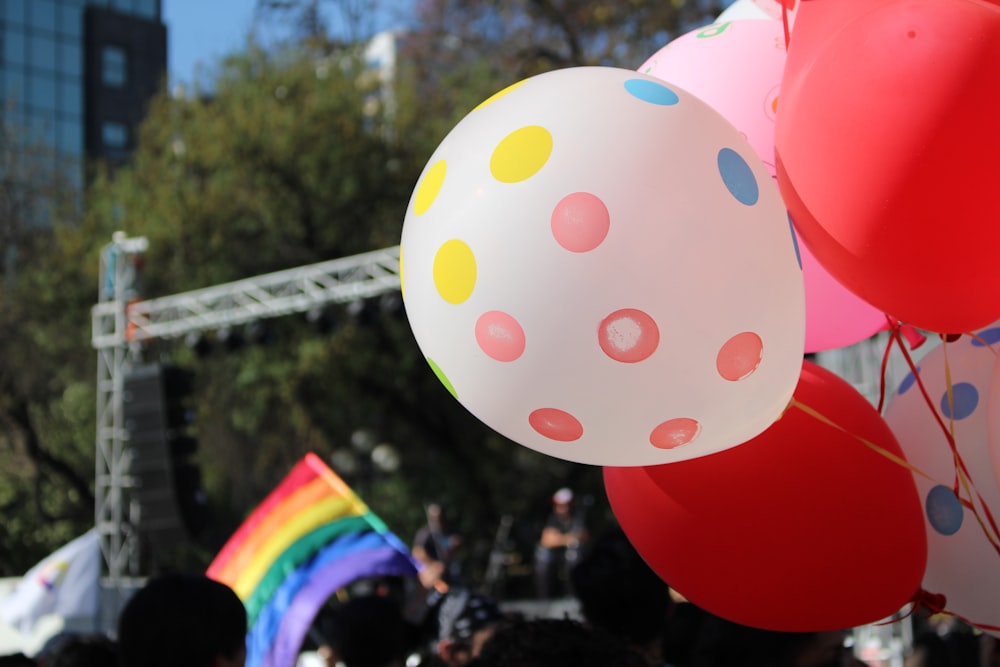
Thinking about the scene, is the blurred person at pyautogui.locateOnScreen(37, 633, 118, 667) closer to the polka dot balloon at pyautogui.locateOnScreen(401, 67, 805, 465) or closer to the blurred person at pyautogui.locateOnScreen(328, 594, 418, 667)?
the blurred person at pyautogui.locateOnScreen(328, 594, 418, 667)

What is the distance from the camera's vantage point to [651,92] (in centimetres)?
194

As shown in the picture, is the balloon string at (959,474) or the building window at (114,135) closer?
the balloon string at (959,474)

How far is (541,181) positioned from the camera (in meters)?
1.83

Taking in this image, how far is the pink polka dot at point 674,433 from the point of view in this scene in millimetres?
1927

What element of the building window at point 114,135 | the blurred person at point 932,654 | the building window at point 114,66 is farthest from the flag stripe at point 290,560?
the building window at point 114,66

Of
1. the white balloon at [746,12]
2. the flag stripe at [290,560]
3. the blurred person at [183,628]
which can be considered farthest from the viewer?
the flag stripe at [290,560]

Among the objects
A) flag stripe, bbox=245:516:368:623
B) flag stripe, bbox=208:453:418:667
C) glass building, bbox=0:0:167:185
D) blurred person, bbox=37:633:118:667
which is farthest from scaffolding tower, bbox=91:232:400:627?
glass building, bbox=0:0:167:185

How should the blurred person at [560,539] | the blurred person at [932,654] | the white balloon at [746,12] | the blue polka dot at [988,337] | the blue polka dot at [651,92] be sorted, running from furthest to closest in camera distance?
the blurred person at [560,539], the blurred person at [932,654], the white balloon at [746,12], the blue polka dot at [988,337], the blue polka dot at [651,92]

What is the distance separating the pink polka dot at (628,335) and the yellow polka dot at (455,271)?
0.22 metres

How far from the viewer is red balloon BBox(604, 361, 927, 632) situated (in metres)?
2.15

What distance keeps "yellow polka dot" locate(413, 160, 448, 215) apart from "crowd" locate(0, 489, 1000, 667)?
731 mm

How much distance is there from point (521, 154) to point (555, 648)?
80 centimetres

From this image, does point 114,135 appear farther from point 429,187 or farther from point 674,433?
point 674,433

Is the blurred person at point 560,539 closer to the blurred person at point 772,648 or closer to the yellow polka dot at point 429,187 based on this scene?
the blurred person at point 772,648
